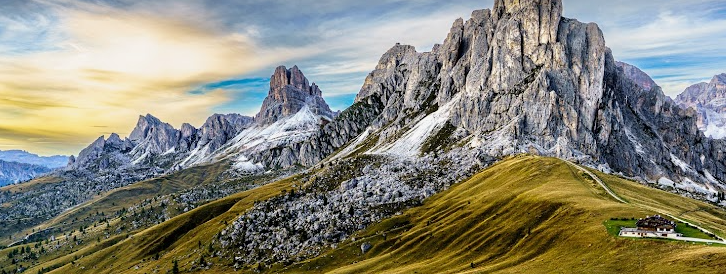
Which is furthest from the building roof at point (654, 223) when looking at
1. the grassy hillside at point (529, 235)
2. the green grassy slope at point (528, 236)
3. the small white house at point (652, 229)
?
the green grassy slope at point (528, 236)

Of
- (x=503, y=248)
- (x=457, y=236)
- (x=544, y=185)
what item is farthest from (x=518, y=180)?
(x=503, y=248)

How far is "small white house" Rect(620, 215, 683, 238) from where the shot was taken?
88125mm

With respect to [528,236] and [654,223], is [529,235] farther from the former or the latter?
[654,223]

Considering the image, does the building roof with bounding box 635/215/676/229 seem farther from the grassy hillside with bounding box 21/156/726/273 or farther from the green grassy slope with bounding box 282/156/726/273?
the green grassy slope with bounding box 282/156/726/273

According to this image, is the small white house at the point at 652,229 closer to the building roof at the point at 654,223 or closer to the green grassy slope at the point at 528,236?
the building roof at the point at 654,223

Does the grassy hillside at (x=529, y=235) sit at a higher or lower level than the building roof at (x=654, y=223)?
lower

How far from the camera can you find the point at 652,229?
8925 centimetres

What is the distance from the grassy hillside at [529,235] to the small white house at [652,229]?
2.38 m

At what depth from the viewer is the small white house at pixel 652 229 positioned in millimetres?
88125

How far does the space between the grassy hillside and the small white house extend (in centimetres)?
238

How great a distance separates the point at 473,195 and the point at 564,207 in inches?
2508

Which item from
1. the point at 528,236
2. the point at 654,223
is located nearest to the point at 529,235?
the point at 528,236

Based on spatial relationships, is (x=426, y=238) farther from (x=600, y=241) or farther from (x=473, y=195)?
(x=600, y=241)

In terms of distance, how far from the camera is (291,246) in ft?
633
